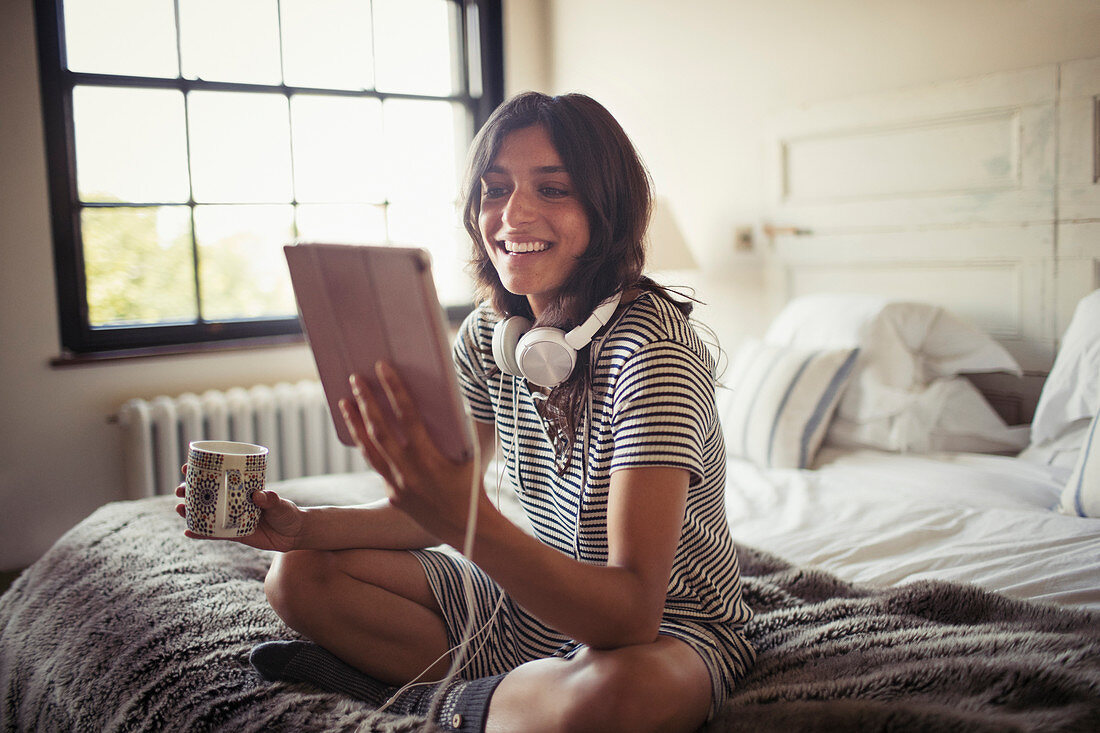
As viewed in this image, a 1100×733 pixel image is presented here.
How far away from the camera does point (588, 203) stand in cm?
109

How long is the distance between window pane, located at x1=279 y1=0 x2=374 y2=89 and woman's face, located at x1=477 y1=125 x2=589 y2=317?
2.17m

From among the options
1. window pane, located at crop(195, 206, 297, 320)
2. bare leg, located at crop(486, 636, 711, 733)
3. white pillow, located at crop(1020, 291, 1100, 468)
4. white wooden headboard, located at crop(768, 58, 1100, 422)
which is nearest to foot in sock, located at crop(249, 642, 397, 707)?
bare leg, located at crop(486, 636, 711, 733)

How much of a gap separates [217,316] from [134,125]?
68 centimetres

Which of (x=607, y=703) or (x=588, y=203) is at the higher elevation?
(x=588, y=203)

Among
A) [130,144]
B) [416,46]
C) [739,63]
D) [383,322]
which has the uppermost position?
[416,46]

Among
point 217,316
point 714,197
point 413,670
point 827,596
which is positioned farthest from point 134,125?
point 827,596

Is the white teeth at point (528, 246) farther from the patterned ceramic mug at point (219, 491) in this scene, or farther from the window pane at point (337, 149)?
the window pane at point (337, 149)

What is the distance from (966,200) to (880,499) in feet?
3.28

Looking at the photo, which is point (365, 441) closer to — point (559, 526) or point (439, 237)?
point (559, 526)

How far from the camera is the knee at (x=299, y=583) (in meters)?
1.07

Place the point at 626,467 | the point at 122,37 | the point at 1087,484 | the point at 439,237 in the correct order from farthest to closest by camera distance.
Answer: the point at 439,237 → the point at 122,37 → the point at 1087,484 → the point at 626,467

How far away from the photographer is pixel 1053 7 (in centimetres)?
204

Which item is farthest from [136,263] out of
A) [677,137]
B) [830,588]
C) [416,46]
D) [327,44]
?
[830,588]

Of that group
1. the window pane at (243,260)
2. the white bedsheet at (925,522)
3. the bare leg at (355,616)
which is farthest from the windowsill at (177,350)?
the bare leg at (355,616)
